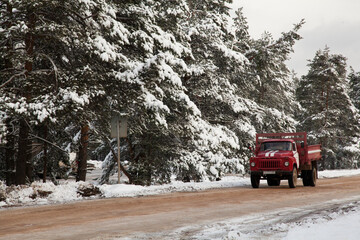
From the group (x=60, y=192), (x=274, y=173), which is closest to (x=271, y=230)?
(x=60, y=192)

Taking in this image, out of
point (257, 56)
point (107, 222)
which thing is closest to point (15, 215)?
point (107, 222)

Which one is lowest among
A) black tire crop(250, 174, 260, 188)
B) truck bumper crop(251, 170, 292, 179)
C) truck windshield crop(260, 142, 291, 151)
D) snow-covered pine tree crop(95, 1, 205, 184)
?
black tire crop(250, 174, 260, 188)

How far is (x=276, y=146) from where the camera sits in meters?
18.8

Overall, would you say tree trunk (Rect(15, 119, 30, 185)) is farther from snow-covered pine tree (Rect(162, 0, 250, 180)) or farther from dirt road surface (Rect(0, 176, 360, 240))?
snow-covered pine tree (Rect(162, 0, 250, 180))

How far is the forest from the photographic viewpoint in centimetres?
1391

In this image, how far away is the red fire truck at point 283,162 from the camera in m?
17.8

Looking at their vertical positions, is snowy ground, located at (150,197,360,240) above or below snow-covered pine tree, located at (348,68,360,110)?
below

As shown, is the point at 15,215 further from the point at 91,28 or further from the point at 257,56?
the point at 257,56

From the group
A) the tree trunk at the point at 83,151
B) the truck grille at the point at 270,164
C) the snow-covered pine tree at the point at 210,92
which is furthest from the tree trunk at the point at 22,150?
the truck grille at the point at 270,164

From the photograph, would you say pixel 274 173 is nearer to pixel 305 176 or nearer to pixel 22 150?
pixel 305 176

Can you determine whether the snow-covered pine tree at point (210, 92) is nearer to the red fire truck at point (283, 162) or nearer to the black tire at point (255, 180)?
the red fire truck at point (283, 162)

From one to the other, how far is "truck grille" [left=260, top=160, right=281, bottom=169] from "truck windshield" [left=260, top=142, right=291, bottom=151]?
2.86 ft

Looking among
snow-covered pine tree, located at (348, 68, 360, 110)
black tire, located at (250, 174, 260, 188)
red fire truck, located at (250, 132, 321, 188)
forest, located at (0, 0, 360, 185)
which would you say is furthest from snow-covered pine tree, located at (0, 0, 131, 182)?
snow-covered pine tree, located at (348, 68, 360, 110)

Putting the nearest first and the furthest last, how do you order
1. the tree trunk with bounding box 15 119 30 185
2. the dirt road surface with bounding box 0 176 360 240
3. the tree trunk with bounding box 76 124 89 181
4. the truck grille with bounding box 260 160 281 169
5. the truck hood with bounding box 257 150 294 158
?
the dirt road surface with bounding box 0 176 360 240 → the tree trunk with bounding box 15 119 30 185 → the truck grille with bounding box 260 160 281 169 → the truck hood with bounding box 257 150 294 158 → the tree trunk with bounding box 76 124 89 181
